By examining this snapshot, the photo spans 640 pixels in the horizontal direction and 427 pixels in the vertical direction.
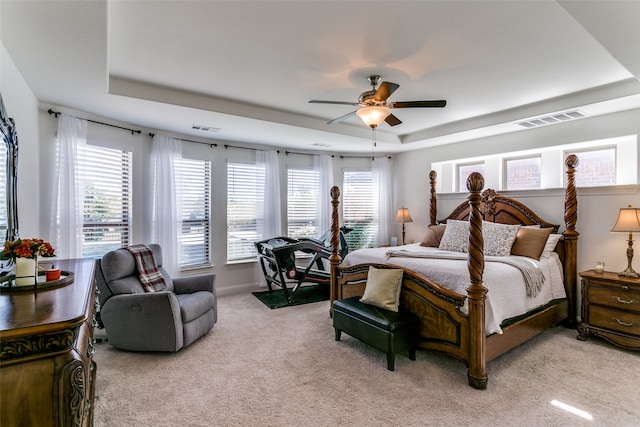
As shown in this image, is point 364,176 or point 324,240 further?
point 364,176

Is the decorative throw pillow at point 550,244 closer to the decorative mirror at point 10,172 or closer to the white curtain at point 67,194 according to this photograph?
the decorative mirror at point 10,172

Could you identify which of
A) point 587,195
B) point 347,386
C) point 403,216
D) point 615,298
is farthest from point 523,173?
point 347,386

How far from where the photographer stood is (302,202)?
592 cm

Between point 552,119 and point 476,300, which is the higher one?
point 552,119

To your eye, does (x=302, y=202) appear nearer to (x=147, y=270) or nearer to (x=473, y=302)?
(x=147, y=270)

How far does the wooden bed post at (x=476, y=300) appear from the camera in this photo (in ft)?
8.09

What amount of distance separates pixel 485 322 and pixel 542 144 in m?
2.91

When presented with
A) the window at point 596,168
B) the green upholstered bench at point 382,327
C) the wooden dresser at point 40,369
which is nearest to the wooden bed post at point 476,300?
the green upholstered bench at point 382,327

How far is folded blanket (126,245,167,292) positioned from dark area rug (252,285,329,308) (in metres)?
1.58

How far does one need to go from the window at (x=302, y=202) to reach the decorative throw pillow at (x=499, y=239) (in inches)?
114

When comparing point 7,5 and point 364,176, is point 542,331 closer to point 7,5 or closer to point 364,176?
point 364,176

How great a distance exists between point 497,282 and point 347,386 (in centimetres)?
157

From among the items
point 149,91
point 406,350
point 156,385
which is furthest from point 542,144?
point 156,385

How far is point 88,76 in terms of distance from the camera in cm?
265
